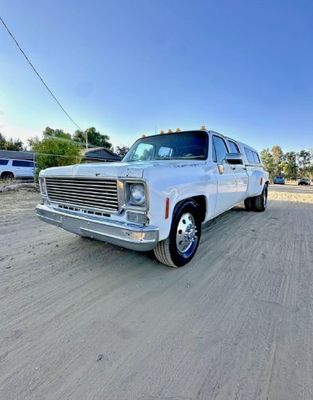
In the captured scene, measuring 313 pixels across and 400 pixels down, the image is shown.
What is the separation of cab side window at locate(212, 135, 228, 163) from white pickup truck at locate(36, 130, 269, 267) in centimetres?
2

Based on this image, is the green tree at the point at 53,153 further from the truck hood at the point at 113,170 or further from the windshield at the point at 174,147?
the truck hood at the point at 113,170

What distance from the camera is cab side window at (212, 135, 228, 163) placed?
4155 mm

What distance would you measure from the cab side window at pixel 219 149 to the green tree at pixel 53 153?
9336 millimetres

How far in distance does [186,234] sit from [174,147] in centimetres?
167

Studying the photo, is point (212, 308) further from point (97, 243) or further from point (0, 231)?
point (0, 231)

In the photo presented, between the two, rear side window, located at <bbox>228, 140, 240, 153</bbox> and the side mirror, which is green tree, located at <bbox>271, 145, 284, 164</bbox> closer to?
rear side window, located at <bbox>228, 140, 240, 153</bbox>

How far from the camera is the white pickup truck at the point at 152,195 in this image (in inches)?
98.0

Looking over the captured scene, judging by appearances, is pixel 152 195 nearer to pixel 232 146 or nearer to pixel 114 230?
pixel 114 230

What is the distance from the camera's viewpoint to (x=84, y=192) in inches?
117

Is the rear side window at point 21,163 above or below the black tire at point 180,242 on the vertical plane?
above

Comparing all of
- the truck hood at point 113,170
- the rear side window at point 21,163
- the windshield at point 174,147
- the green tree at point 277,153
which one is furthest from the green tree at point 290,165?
the truck hood at point 113,170

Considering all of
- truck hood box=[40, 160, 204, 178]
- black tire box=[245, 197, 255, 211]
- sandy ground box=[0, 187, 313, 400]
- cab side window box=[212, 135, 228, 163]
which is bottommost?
sandy ground box=[0, 187, 313, 400]

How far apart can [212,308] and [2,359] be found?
1.81 m

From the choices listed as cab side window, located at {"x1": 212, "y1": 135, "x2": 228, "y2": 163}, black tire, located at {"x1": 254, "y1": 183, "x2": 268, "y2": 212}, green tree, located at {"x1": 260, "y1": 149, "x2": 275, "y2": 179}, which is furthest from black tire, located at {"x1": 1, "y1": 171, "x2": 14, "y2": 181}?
green tree, located at {"x1": 260, "y1": 149, "x2": 275, "y2": 179}
